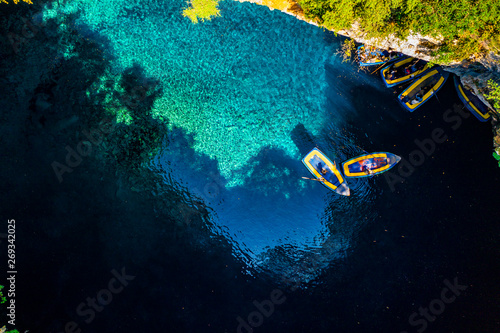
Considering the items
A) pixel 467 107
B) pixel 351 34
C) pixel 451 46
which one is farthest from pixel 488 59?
pixel 351 34

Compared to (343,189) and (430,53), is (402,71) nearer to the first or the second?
(430,53)

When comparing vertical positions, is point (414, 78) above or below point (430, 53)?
above

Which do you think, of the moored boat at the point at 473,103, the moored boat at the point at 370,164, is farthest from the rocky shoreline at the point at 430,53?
the moored boat at the point at 370,164

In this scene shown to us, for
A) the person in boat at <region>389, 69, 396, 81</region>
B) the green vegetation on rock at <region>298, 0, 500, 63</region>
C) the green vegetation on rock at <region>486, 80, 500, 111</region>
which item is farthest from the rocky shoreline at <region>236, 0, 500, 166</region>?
the person in boat at <region>389, 69, 396, 81</region>

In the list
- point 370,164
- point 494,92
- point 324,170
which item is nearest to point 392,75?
point 494,92

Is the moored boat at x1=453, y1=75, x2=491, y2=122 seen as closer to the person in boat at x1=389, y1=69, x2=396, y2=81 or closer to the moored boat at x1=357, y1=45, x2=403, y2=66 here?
the person in boat at x1=389, y1=69, x2=396, y2=81

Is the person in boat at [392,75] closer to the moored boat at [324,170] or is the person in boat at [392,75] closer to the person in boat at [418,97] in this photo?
the person in boat at [418,97]
